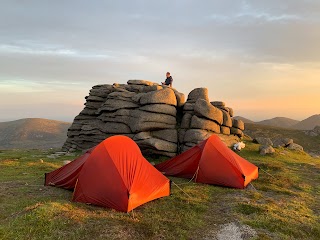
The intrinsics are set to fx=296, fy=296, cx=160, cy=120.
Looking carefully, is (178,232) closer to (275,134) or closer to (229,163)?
(229,163)

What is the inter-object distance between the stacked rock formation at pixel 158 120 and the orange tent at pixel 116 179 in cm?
1238

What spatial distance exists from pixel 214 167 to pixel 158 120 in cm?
1144

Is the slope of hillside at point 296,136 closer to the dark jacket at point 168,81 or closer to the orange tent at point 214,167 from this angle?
the dark jacket at point 168,81

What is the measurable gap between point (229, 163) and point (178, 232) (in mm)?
9442

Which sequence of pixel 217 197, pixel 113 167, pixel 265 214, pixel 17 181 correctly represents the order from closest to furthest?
pixel 265 214
pixel 113 167
pixel 217 197
pixel 17 181

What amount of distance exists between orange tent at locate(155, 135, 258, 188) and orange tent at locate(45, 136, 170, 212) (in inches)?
183

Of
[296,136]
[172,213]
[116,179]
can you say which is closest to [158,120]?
[116,179]

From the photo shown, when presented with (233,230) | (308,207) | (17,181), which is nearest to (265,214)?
(233,230)

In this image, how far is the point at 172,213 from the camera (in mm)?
14281

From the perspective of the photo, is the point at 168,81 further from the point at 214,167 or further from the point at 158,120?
the point at 214,167

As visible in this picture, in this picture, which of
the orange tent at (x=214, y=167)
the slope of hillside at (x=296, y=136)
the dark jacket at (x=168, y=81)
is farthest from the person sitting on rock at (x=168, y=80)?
the slope of hillside at (x=296, y=136)

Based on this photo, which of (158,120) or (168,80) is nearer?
(158,120)

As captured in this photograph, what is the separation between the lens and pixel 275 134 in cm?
9431

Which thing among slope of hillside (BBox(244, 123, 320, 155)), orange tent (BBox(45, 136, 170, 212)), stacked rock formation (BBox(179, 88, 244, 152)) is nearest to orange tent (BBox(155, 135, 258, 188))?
orange tent (BBox(45, 136, 170, 212))
